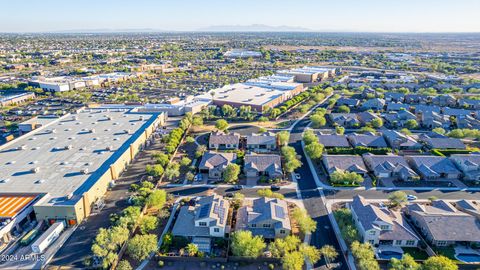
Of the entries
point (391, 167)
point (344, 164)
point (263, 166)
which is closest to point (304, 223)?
point (263, 166)

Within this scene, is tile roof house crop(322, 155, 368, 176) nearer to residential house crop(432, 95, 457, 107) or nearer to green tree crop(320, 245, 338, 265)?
green tree crop(320, 245, 338, 265)

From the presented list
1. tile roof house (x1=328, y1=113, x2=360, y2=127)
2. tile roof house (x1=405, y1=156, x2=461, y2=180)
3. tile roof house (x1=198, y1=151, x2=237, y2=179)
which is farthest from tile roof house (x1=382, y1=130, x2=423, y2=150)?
tile roof house (x1=198, y1=151, x2=237, y2=179)

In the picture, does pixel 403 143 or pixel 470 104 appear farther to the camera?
pixel 470 104

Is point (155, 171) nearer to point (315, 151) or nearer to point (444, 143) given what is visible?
point (315, 151)

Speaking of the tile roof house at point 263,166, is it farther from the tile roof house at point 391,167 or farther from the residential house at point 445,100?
the residential house at point 445,100

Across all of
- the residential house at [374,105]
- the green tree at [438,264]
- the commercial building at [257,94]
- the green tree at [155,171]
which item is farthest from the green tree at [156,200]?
the residential house at [374,105]

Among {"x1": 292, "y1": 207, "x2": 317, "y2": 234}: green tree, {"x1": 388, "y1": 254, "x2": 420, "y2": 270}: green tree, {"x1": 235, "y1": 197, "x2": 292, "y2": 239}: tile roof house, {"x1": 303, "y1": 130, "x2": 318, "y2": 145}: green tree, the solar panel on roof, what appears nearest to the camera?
{"x1": 388, "y1": 254, "x2": 420, "y2": 270}: green tree
